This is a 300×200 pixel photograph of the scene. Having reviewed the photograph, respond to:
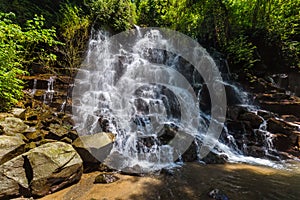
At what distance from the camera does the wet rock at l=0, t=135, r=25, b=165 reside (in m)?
3.45

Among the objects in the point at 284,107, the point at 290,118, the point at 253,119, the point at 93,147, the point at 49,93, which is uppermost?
the point at 284,107

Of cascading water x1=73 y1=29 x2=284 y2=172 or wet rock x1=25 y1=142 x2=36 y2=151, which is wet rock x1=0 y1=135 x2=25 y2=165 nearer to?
wet rock x1=25 y1=142 x2=36 y2=151

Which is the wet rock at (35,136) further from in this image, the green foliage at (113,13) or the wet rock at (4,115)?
the green foliage at (113,13)

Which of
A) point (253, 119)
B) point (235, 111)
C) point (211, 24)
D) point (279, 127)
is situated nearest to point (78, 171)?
point (235, 111)

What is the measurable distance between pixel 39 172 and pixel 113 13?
9182 millimetres

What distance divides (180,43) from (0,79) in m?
9.72

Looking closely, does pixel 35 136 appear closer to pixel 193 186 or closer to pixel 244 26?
pixel 193 186

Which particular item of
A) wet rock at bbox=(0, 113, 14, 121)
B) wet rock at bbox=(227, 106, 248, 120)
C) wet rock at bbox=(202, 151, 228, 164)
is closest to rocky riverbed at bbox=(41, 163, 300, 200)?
wet rock at bbox=(202, 151, 228, 164)

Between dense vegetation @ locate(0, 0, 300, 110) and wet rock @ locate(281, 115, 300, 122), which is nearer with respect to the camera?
wet rock @ locate(281, 115, 300, 122)

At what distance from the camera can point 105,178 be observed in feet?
13.0

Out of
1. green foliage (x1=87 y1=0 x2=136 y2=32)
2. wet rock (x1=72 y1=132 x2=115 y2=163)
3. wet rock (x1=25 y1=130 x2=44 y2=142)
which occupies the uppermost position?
green foliage (x1=87 y1=0 x2=136 y2=32)

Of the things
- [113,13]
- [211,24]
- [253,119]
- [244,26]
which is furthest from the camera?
[211,24]

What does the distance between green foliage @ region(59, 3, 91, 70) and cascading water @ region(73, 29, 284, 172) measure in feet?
1.73

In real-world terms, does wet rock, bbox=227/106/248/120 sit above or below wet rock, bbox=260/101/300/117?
below
